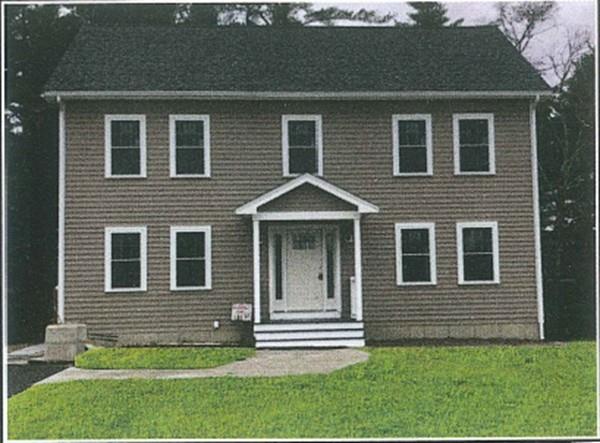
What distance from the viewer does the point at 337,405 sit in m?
9.56

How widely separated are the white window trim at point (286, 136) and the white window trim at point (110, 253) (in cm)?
249

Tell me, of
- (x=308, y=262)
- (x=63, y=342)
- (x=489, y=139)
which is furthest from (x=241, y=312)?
(x=489, y=139)

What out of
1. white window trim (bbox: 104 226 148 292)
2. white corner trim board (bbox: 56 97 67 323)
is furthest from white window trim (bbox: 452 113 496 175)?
white corner trim board (bbox: 56 97 67 323)

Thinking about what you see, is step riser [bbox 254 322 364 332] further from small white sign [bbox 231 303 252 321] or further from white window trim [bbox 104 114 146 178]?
white window trim [bbox 104 114 146 178]

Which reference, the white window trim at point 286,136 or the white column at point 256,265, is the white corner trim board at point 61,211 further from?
the white window trim at point 286,136

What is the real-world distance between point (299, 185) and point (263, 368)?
3.69 meters

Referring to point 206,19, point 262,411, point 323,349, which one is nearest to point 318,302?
point 323,349

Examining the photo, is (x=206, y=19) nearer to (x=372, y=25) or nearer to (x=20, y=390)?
(x=372, y=25)

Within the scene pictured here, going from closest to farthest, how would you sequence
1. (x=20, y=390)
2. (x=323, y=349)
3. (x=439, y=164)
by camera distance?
(x=20, y=390) → (x=323, y=349) → (x=439, y=164)

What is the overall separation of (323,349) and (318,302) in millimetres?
1614

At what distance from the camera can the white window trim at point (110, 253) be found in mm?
14648

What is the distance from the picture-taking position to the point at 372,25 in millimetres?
13086

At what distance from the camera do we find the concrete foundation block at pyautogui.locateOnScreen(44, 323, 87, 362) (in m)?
12.6

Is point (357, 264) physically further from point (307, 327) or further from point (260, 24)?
point (260, 24)
